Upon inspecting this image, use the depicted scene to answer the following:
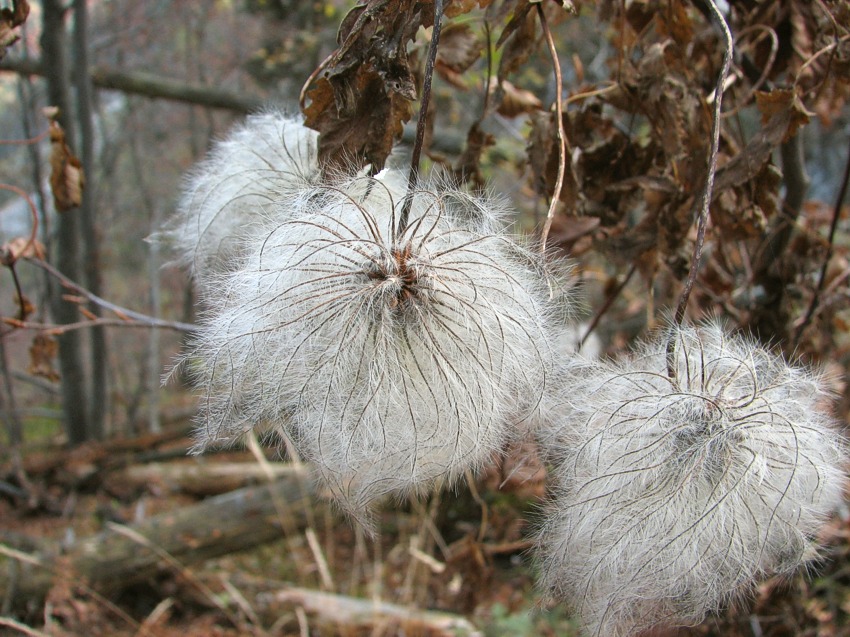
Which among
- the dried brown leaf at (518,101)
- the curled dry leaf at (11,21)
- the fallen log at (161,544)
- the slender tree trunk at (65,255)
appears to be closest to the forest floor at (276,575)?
the fallen log at (161,544)

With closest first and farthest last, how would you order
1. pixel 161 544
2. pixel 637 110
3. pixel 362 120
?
pixel 362 120
pixel 637 110
pixel 161 544

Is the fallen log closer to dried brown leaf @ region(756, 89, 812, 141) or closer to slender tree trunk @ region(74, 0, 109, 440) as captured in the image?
slender tree trunk @ region(74, 0, 109, 440)

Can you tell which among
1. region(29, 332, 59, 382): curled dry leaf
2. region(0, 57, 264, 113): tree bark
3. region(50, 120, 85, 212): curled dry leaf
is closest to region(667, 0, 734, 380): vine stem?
region(50, 120, 85, 212): curled dry leaf

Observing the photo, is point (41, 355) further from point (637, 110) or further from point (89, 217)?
point (89, 217)

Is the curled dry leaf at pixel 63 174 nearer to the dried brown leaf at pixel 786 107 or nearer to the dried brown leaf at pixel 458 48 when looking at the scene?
the dried brown leaf at pixel 458 48

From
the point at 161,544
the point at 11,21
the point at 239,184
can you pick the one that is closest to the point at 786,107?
the point at 239,184
